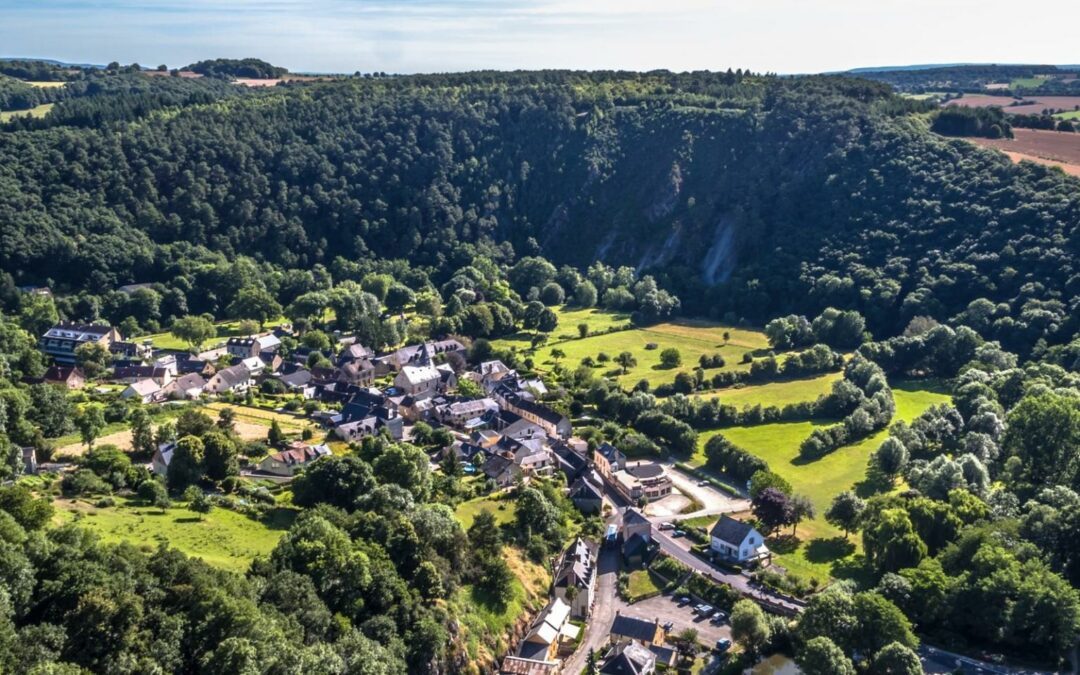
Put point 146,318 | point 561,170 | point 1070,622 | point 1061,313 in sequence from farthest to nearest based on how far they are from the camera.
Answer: point 561,170, point 146,318, point 1061,313, point 1070,622

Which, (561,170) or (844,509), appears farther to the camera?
(561,170)

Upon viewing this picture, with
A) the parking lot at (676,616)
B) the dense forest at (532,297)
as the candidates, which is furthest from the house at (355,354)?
the parking lot at (676,616)

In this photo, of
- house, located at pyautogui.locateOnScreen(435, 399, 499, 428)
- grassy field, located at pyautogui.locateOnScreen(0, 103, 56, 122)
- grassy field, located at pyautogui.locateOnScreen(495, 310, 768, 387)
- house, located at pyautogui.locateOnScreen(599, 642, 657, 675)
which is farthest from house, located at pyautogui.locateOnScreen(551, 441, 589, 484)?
grassy field, located at pyautogui.locateOnScreen(0, 103, 56, 122)

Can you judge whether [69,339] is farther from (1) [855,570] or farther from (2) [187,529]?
(1) [855,570]

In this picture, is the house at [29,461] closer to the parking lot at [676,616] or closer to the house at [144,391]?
the house at [144,391]

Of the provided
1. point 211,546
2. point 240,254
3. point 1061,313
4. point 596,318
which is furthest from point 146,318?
point 1061,313

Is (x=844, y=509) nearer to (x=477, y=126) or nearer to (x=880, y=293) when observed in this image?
(x=880, y=293)

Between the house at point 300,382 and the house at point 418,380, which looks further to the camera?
the house at point 418,380
